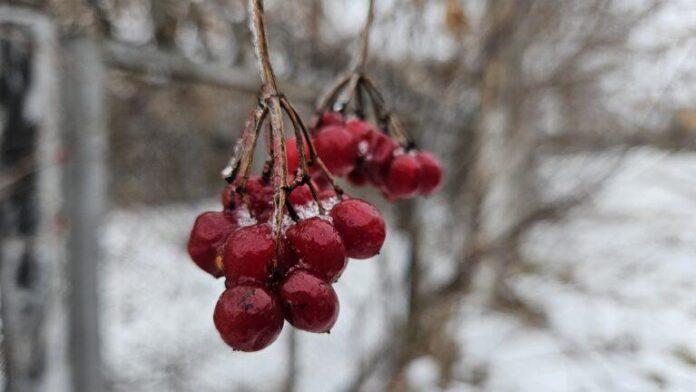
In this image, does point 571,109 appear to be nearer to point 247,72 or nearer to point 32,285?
point 247,72

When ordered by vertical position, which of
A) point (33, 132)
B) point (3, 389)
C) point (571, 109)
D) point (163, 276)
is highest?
point (571, 109)

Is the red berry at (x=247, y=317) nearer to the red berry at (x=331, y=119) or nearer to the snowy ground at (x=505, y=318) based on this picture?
the red berry at (x=331, y=119)

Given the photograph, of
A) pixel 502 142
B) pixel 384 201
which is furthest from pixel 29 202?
pixel 502 142

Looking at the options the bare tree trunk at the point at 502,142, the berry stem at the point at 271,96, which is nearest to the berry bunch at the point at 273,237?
the berry stem at the point at 271,96

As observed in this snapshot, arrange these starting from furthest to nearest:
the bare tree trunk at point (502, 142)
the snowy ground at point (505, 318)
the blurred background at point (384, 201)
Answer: the bare tree trunk at point (502, 142), the snowy ground at point (505, 318), the blurred background at point (384, 201)

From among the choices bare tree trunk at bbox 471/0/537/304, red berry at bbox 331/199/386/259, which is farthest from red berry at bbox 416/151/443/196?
bare tree trunk at bbox 471/0/537/304

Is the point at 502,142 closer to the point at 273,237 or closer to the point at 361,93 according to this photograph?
the point at 361,93

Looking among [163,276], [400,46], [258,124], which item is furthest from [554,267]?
[258,124]

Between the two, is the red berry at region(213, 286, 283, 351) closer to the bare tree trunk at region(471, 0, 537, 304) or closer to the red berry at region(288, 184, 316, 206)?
the red berry at region(288, 184, 316, 206)
